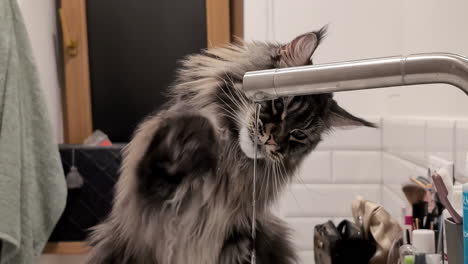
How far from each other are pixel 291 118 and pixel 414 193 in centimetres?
27

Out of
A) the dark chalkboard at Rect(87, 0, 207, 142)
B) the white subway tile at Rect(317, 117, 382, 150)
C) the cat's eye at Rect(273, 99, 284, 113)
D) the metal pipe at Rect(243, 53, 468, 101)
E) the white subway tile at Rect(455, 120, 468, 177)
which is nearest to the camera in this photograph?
the metal pipe at Rect(243, 53, 468, 101)

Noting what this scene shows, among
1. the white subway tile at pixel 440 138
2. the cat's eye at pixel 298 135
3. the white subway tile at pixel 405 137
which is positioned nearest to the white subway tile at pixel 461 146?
the white subway tile at pixel 440 138

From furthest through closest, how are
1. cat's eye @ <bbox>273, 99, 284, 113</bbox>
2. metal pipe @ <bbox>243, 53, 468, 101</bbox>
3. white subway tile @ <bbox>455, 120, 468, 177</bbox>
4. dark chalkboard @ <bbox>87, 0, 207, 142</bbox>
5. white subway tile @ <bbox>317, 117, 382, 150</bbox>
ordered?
dark chalkboard @ <bbox>87, 0, 207, 142</bbox> < white subway tile @ <bbox>317, 117, 382, 150</bbox> < cat's eye @ <bbox>273, 99, 284, 113</bbox> < white subway tile @ <bbox>455, 120, 468, 177</bbox> < metal pipe @ <bbox>243, 53, 468, 101</bbox>

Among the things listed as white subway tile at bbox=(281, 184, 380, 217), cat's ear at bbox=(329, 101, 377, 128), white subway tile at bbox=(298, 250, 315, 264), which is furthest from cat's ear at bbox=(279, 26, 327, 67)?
white subway tile at bbox=(298, 250, 315, 264)

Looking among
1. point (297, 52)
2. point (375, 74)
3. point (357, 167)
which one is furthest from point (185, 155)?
point (375, 74)

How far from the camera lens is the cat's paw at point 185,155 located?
99 cm

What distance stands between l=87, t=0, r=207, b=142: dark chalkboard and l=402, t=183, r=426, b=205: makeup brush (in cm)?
76

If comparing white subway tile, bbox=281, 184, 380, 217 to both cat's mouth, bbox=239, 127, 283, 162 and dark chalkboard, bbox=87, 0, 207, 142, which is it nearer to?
cat's mouth, bbox=239, 127, 283, 162

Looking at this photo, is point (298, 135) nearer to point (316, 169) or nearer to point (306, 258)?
point (316, 169)

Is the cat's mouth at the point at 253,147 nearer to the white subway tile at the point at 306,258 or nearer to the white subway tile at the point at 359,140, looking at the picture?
the white subway tile at the point at 359,140

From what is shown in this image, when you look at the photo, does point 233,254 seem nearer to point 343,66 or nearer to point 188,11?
point 343,66

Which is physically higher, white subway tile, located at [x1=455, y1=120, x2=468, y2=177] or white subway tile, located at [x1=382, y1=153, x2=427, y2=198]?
white subway tile, located at [x1=455, y1=120, x2=468, y2=177]

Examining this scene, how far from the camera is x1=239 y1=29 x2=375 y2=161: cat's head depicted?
908 millimetres

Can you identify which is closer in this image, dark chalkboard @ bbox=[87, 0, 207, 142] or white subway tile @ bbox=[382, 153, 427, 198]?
white subway tile @ bbox=[382, 153, 427, 198]
